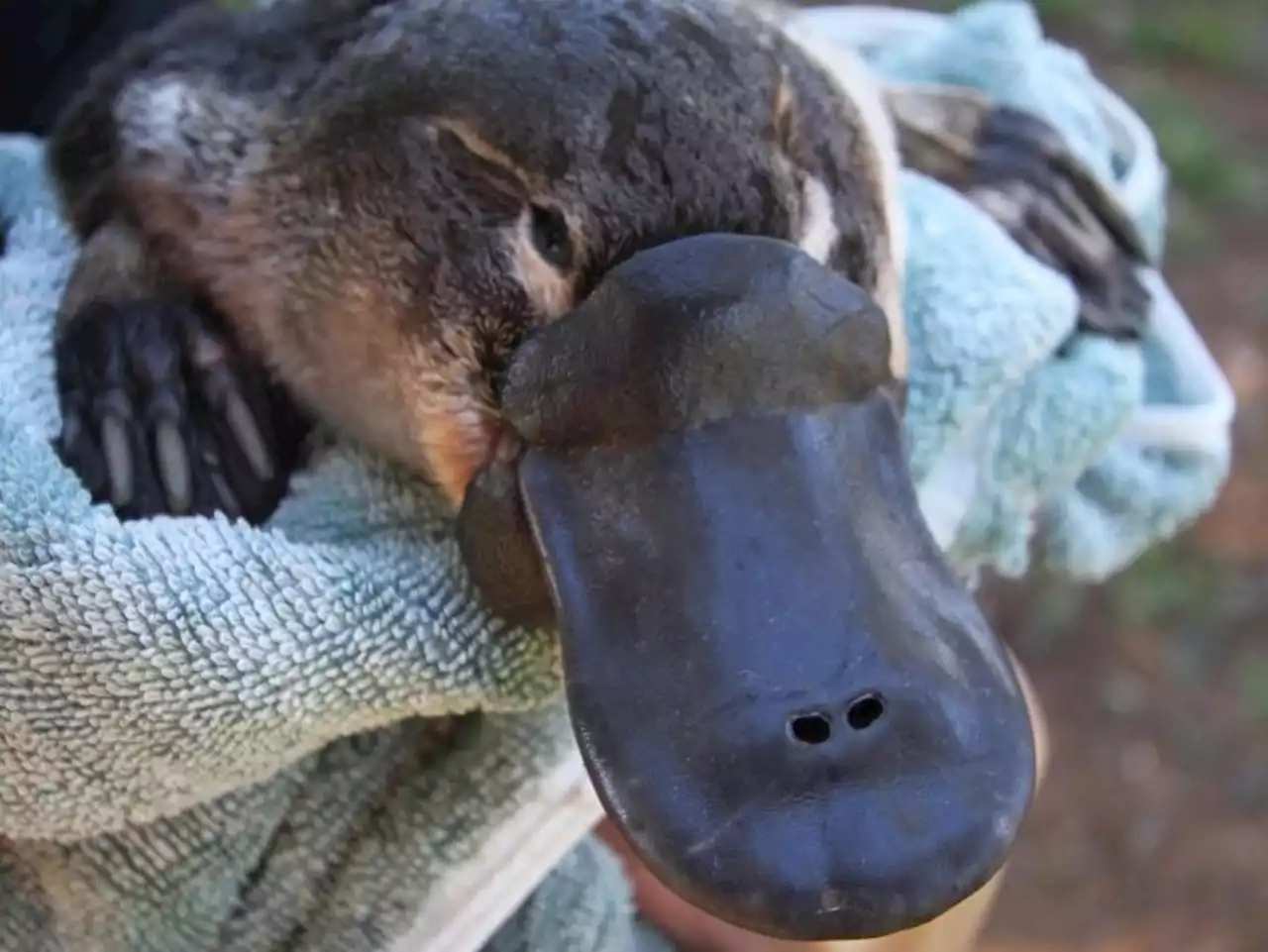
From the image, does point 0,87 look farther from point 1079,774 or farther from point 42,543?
point 1079,774

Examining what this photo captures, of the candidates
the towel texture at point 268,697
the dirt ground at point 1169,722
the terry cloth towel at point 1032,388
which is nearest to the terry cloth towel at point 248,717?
the towel texture at point 268,697

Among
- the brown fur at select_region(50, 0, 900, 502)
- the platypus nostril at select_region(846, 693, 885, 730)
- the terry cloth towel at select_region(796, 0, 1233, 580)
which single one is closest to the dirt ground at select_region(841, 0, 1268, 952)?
the terry cloth towel at select_region(796, 0, 1233, 580)

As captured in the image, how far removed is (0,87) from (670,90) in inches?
22.0

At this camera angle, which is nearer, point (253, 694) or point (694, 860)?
point (694, 860)

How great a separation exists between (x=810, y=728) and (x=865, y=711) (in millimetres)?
18

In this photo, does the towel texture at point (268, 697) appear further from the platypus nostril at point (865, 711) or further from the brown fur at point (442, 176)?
the platypus nostril at point (865, 711)

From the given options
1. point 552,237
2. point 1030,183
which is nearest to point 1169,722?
point 1030,183

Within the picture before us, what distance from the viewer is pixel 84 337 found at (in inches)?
29.6

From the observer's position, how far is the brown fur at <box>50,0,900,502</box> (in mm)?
655

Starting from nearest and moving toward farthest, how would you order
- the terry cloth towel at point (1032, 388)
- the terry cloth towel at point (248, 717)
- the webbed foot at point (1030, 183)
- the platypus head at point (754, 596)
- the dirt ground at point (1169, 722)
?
the platypus head at point (754, 596)
the terry cloth towel at point (248, 717)
the terry cloth towel at point (1032, 388)
the webbed foot at point (1030, 183)
the dirt ground at point (1169, 722)

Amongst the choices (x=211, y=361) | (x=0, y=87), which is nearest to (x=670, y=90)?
(x=211, y=361)

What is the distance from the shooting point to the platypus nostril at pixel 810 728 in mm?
521

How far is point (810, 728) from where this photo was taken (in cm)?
53

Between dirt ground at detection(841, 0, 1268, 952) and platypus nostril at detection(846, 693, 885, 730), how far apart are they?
1.35 meters
